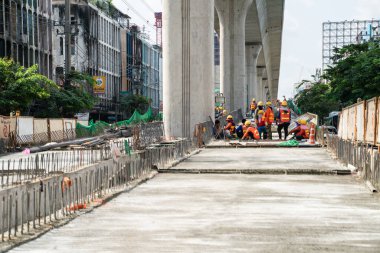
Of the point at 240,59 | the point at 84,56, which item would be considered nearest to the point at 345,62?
the point at 240,59

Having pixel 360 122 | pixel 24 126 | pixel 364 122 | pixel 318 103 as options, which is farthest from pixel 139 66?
pixel 364 122

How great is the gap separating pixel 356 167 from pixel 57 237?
12.9 metres

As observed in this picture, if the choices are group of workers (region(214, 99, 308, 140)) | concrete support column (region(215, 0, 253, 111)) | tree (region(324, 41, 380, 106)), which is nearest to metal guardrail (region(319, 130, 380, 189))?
group of workers (region(214, 99, 308, 140))

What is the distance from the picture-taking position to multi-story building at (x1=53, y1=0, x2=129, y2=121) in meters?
103

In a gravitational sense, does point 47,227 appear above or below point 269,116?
below

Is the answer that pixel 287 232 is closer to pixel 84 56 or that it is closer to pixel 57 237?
pixel 57 237

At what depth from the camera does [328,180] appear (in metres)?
20.1

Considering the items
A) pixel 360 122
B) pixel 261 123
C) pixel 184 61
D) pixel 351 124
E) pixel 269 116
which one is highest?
pixel 184 61

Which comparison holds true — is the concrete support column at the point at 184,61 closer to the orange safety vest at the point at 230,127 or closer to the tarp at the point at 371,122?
the orange safety vest at the point at 230,127

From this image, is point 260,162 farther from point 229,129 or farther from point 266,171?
point 229,129

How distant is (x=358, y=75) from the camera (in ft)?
204

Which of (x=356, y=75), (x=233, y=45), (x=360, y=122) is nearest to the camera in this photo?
(x=360, y=122)

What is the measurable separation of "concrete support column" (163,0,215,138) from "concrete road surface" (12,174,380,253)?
20.2 m

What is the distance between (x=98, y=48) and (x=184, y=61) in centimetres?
7252
